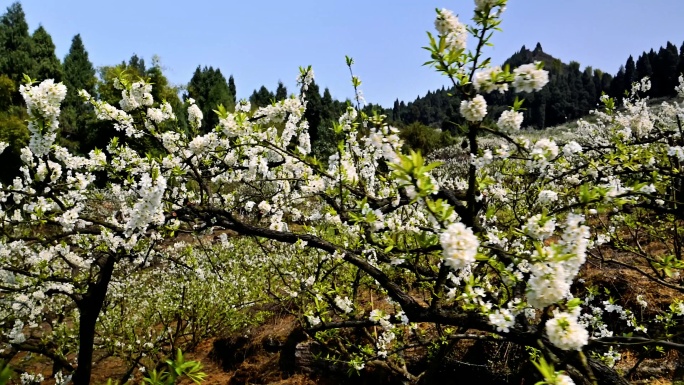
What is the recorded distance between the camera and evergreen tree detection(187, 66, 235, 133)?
150ft

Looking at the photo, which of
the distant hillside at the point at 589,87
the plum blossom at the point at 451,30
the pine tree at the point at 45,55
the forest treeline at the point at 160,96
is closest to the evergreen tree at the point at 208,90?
the forest treeline at the point at 160,96

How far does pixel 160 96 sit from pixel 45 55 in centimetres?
3338

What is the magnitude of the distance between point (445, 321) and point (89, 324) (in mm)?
4544

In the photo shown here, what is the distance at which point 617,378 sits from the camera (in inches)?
97.7

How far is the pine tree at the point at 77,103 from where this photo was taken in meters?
29.5

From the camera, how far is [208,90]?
52.8 meters

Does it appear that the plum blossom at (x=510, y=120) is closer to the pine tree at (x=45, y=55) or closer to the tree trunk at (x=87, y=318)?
the tree trunk at (x=87, y=318)

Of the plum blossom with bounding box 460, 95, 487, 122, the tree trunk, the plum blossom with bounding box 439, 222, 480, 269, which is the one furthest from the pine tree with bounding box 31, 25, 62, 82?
the plum blossom with bounding box 439, 222, 480, 269

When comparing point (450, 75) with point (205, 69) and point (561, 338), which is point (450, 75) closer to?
point (561, 338)

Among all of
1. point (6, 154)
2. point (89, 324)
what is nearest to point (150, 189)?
point (89, 324)

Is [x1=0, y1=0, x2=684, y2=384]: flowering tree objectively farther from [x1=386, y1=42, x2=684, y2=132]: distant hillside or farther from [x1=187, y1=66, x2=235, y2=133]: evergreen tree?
[x1=386, y1=42, x2=684, y2=132]: distant hillside

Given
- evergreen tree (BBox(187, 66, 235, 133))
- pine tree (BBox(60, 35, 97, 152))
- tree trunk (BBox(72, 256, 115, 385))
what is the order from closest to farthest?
tree trunk (BBox(72, 256, 115, 385)) < pine tree (BBox(60, 35, 97, 152)) < evergreen tree (BBox(187, 66, 235, 133))

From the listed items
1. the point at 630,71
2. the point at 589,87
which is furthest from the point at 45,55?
the point at 589,87

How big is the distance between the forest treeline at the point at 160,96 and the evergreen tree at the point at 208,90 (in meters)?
0.11
